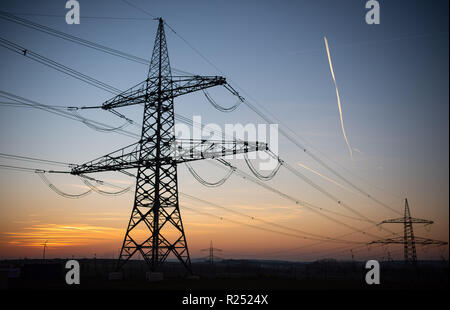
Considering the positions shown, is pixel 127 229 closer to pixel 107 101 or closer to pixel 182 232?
pixel 182 232

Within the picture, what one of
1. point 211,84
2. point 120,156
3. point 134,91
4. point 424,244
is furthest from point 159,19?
point 424,244

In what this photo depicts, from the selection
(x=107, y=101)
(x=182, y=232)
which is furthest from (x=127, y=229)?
(x=107, y=101)

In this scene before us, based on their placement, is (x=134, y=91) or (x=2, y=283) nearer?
(x=2, y=283)

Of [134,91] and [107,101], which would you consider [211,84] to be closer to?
[134,91]

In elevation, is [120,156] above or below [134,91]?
below
